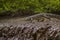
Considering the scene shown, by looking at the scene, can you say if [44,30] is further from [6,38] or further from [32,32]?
[6,38]

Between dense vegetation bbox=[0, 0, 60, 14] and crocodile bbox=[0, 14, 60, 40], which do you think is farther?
dense vegetation bbox=[0, 0, 60, 14]

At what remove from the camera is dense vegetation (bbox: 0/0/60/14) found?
4949 millimetres

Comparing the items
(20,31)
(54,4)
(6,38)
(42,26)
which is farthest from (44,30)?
(54,4)

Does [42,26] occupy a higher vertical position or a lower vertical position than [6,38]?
higher

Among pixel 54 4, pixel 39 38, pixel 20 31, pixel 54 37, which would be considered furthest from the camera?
pixel 54 4

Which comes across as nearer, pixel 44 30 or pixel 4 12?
pixel 44 30

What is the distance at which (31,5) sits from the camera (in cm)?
519

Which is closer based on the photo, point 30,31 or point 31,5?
point 30,31

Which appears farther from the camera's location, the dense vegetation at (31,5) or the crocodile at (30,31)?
the dense vegetation at (31,5)

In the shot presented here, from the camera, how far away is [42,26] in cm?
338

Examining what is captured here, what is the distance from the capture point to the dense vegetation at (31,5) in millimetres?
4949

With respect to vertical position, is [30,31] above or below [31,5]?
above

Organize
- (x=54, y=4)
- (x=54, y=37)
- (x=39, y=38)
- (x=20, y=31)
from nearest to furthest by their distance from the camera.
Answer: (x=54, y=37) < (x=39, y=38) < (x=20, y=31) < (x=54, y=4)

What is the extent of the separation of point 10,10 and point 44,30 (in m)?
1.98
